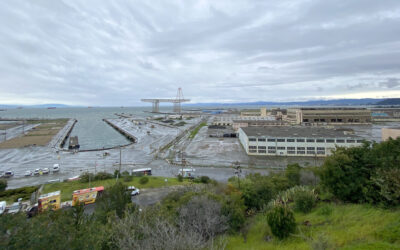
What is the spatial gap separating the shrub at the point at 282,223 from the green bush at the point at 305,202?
1879 mm

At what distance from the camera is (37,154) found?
22156 mm

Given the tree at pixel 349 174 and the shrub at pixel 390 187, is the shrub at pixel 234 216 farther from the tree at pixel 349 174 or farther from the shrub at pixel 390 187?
the shrub at pixel 390 187

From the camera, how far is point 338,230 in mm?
5004

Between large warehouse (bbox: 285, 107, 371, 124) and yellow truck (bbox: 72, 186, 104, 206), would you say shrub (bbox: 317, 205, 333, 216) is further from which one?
large warehouse (bbox: 285, 107, 371, 124)

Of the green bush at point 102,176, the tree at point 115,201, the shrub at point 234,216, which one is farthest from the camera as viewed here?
the green bush at point 102,176

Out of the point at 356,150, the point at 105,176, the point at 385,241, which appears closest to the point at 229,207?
the point at 385,241

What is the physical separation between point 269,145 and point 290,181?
10612 mm

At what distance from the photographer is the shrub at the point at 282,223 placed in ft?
16.2

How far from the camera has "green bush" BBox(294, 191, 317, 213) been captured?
6.63m

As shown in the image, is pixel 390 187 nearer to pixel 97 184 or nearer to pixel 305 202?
pixel 305 202

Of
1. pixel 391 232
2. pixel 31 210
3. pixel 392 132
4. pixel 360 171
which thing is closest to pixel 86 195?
pixel 31 210

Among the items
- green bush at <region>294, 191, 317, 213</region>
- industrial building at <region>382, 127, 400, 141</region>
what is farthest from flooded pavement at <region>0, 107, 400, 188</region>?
industrial building at <region>382, 127, 400, 141</region>

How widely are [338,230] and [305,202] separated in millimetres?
1600

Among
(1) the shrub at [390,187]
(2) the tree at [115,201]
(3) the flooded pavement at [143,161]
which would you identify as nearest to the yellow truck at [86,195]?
(2) the tree at [115,201]
